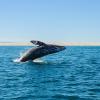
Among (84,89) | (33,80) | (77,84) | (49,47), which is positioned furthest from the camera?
(49,47)

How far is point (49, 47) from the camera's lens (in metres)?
42.6

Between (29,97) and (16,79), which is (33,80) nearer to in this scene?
(16,79)

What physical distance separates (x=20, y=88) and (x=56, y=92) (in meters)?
2.67

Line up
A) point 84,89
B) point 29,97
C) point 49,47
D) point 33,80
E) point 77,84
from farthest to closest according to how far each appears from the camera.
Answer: point 49,47
point 33,80
point 77,84
point 84,89
point 29,97

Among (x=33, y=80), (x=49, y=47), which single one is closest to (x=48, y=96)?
(x=33, y=80)

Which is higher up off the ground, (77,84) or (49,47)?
(49,47)

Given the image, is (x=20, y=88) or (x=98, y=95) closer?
(x=98, y=95)

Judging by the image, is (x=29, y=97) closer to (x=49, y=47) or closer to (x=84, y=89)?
(x=84, y=89)

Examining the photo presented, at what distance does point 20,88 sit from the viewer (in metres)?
24.7

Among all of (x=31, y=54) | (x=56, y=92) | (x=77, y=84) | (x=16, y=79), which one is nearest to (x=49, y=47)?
(x=31, y=54)

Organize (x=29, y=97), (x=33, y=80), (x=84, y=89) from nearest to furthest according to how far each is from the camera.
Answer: (x=29, y=97)
(x=84, y=89)
(x=33, y=80)

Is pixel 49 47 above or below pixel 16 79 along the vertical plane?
above

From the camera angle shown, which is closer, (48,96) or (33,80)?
(48,96)

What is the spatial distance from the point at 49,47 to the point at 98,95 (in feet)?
67.6
